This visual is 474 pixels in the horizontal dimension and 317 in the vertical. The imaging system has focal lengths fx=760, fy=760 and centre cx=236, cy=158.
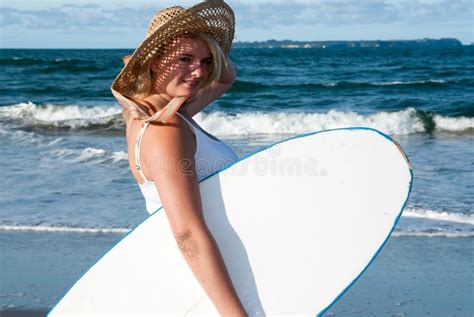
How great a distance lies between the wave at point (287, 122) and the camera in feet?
42.9

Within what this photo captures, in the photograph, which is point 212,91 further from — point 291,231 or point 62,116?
point 62,116

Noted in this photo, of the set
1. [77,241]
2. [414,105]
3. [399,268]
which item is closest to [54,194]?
[77,241]

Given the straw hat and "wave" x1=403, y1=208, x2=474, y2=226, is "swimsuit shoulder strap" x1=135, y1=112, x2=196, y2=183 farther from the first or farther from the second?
"wave" x1=403, y1=208, x2=474, y2=226

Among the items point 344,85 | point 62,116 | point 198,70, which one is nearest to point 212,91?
point 198,70

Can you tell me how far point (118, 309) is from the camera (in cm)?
194

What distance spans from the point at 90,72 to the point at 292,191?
24.8 meters

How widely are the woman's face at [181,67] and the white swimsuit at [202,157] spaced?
96 millimetres

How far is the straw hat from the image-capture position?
1.80 meters

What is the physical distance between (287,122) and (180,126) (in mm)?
12220

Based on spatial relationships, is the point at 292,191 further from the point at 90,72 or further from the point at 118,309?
the point at 90,72

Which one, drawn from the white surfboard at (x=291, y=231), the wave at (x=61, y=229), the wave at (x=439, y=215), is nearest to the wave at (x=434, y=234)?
the wave at (x=439, y=215)

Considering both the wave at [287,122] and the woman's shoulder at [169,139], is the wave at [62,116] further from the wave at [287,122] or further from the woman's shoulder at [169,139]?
the woman's shoulder at [169,139]

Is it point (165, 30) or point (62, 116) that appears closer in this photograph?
point (165, 30)

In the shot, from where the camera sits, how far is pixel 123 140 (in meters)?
11.4
